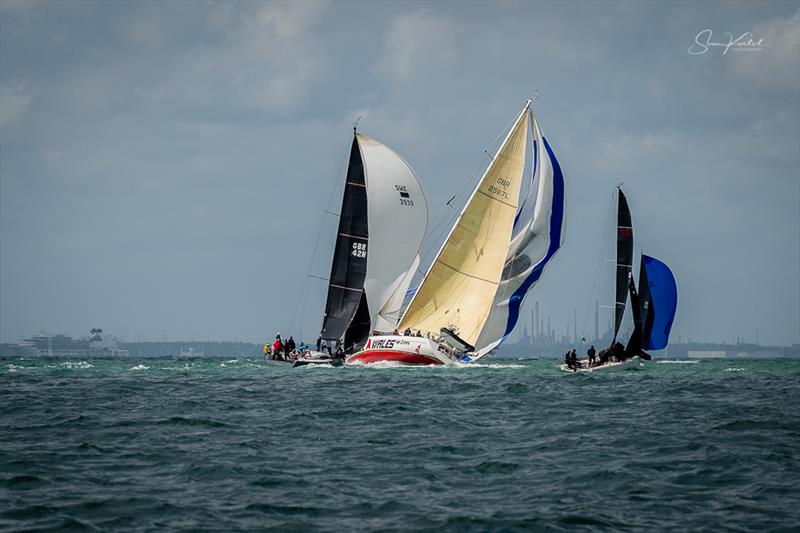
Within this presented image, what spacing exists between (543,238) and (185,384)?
Result: 22.7 meters

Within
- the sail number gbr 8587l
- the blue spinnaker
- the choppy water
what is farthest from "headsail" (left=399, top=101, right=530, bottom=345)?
the choppy water

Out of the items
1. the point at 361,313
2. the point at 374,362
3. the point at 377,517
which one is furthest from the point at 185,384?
the point at 377,517

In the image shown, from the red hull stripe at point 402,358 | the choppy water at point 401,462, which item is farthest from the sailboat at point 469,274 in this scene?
the choppy water at point 401,462

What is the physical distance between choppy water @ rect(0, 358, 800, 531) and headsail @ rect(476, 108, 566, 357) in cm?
2212

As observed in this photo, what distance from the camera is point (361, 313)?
52.8 meters

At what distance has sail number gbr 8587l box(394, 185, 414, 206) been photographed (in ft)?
173

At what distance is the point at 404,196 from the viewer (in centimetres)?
5275

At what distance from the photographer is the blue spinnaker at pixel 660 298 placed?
5856 centimetres

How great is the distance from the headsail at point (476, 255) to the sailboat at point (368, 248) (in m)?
3.76

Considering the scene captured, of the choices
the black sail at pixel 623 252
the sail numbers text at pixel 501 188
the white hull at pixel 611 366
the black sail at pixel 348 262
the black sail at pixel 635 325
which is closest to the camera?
the sail numbers text at pixel 501 188

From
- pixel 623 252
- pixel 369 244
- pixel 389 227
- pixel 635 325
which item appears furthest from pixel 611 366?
pixel 369 244

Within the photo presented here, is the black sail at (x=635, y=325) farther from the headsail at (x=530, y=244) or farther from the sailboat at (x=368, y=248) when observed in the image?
the sailboat at (x=368, y=248)

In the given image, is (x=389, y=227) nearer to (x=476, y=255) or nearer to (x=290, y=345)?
(x=476, y=255)

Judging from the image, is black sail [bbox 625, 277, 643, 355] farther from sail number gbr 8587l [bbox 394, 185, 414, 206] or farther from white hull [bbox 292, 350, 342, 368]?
white hull [bbox 292, 350, 342, 368]
